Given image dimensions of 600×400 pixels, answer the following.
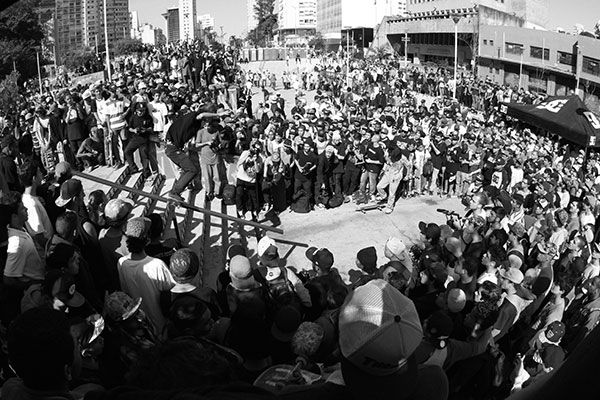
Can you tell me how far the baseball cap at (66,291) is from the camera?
12.2ft

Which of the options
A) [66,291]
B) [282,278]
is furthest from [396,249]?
[66,291]

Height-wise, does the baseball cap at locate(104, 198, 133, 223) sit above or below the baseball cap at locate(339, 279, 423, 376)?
below

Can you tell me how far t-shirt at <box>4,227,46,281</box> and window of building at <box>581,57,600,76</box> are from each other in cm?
A: 3524

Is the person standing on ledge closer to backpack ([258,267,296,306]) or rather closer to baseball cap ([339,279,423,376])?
backpack ([258,267,296,306])

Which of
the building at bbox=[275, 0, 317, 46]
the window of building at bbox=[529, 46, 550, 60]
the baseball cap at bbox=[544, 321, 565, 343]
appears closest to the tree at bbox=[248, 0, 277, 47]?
the building at bbox=[275, 0, 317, 46]

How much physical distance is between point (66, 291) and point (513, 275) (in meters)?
4.34

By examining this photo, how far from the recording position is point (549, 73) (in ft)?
132

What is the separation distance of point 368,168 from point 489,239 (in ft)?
15.9

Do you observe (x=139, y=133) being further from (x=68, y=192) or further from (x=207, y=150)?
(x=68, y=192)

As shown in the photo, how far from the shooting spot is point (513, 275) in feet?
18.8

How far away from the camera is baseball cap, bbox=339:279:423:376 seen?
71.6 inches

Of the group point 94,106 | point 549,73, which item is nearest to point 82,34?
point 549,73

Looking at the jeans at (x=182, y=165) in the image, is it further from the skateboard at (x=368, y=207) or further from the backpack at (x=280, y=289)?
the backpack at (x=280, y=289)

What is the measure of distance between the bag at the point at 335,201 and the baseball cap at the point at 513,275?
5701mm
